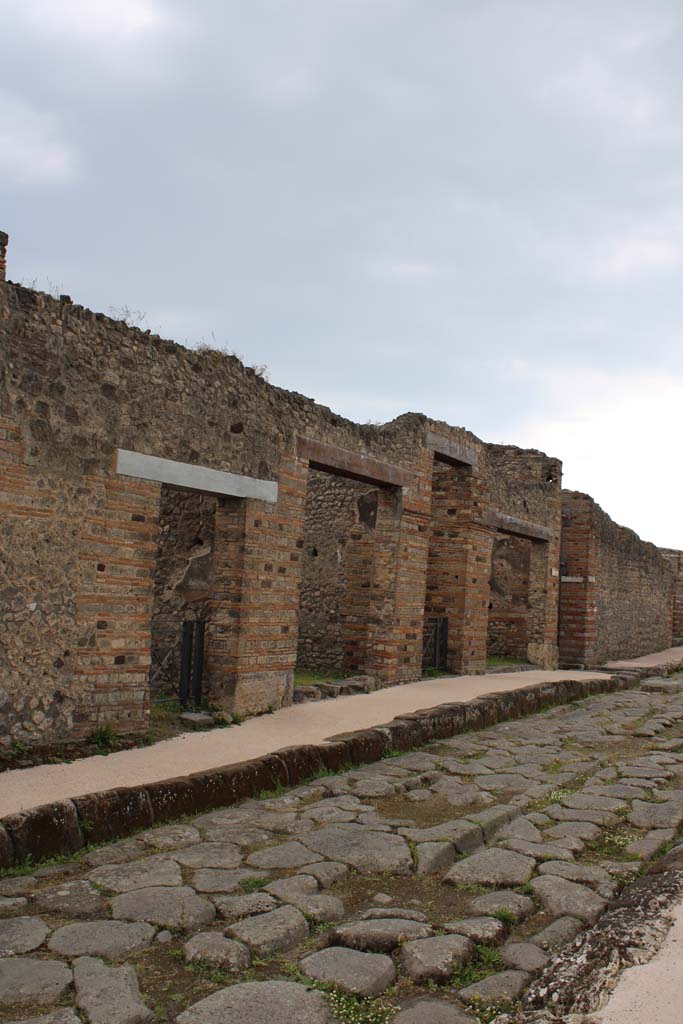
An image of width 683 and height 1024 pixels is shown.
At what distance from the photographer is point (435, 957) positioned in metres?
2.75

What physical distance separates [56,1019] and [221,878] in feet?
4.09

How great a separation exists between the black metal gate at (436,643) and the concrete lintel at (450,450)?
2.20 metres

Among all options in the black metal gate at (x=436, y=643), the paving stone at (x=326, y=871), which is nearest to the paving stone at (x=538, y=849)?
the paving stone at (x=326, y=871)

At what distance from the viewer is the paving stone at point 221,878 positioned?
3.43 m

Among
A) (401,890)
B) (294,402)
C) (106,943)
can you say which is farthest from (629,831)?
(294,402)

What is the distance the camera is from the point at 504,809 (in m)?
4.71

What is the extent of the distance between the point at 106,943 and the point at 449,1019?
1.28m

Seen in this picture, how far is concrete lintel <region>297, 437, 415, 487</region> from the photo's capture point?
8.00 m

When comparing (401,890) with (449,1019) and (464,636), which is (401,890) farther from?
(464,636)

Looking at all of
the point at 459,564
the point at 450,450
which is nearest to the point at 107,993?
the point at 450,450

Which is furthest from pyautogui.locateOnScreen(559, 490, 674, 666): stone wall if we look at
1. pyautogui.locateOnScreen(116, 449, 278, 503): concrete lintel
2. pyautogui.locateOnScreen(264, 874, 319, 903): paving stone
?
pyautogui.locateOnScreen(264, 874, 319, 903): paving stone

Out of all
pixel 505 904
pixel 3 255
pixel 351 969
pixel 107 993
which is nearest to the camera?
pixel 107 993

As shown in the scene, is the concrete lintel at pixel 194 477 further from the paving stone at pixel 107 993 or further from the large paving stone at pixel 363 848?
the paving stone at pixel 107 993

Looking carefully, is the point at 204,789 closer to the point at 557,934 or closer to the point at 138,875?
the point at 138,875
